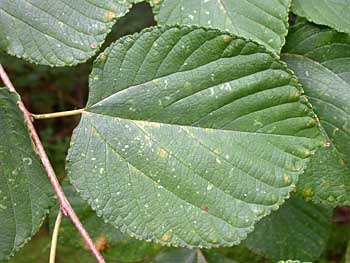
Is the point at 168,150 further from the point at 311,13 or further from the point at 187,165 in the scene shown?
the point at 311,13

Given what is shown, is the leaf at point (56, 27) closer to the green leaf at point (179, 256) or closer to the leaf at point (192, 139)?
the leaf at point (192, 139)

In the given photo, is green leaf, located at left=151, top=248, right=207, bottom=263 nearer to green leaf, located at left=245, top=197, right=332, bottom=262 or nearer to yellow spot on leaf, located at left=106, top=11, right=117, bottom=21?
green leaf, located at left=245, top=197, right=332, bottom=262

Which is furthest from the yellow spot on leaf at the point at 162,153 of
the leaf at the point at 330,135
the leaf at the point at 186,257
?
the leaf at the point at 186,257

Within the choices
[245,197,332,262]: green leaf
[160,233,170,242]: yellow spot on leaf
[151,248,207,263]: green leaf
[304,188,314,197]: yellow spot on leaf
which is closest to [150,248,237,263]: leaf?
[151,248,207,263]: green leaf

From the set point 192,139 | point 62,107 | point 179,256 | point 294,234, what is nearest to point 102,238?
point 179,256

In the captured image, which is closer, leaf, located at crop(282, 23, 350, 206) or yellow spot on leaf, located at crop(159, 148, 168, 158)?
yellow spot on leaf, located at crop(159, 148, 168, 158)

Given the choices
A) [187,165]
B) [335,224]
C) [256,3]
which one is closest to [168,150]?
[187,165]
